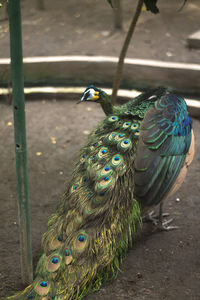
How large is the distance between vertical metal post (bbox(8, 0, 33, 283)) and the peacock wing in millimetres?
969

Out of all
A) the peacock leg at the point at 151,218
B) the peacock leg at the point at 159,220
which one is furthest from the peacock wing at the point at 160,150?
the peacock leg at the point at 151,218

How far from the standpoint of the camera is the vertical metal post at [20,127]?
2531mm

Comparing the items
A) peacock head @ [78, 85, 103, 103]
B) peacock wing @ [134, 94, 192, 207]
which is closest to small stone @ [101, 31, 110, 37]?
peacock head @ [78, 85, 103, 103]

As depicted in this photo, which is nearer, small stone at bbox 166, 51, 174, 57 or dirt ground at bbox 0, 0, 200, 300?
dirt ground at bbox 0, 0, 200, 300

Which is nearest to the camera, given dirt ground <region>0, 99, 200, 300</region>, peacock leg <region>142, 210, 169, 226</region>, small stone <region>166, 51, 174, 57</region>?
dirt ground <region>0, 99, 200, 300</region>

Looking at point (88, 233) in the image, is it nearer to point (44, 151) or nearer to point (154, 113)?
point (154, 113)

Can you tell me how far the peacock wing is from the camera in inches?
131

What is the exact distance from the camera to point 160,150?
341cm

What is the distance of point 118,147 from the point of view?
3.36m

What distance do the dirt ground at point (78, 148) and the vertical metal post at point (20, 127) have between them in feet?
1.35

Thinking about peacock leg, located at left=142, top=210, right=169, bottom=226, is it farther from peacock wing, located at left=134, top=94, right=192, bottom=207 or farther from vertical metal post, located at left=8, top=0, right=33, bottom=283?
vertical metal post, located at left=8, top=0, right=33, bottom=283

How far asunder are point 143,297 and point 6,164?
2766 mm

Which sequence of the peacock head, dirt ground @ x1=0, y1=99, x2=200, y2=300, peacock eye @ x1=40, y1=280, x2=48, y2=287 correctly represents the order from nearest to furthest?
peacock eye @ x1=40, y1=280, x2=48, y2=287 < dirt ground @ x1=0, y1=99, x2=200, y2=300 < the peacock head

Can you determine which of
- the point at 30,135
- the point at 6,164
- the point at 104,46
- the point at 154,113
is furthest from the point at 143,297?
the point at 104,46
